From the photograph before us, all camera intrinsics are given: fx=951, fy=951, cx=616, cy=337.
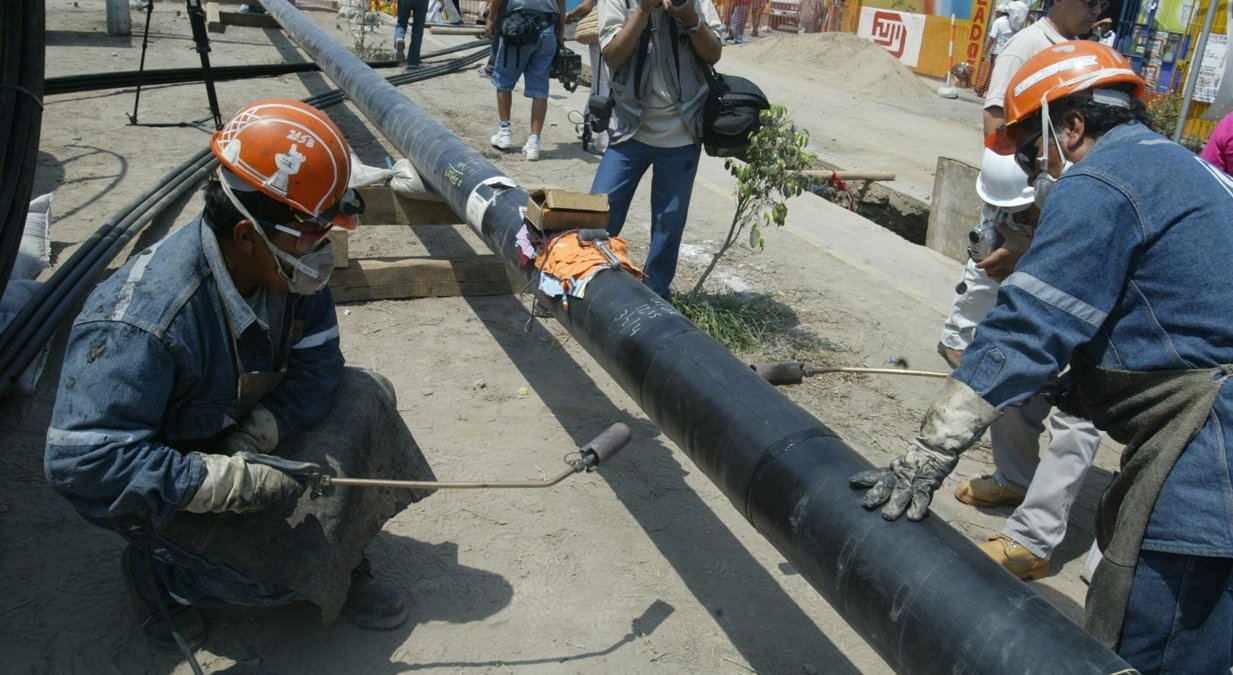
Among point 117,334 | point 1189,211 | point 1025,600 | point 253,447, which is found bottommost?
point 253,447

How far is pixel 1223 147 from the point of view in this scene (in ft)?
13.6

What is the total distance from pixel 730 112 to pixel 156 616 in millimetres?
3299

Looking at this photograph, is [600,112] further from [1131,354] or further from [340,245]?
[1131,354]

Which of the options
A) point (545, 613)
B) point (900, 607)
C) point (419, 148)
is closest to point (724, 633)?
point (545, 613)

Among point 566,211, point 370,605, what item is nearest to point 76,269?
point 566,211

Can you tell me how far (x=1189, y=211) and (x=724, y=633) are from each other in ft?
5.95

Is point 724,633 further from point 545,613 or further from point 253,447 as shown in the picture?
point 253,447

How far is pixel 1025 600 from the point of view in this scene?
199 centimetres

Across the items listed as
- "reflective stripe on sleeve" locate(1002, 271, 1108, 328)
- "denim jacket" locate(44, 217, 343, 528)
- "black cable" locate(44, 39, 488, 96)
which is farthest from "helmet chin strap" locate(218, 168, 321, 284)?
"black cable" locate(44, 39, 488, 96)

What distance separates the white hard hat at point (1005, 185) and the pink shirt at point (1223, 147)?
1.22 metres

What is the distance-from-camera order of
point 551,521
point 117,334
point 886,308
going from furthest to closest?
point 886,308 → point 551,521 → point 117,334

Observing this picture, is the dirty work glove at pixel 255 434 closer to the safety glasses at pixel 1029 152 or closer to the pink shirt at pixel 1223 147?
the safety glasses at pixel 1029 152

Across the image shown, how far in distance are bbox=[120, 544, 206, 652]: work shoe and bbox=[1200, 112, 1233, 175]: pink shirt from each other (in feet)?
14.3

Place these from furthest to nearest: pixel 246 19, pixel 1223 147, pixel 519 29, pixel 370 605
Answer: pixel 246 19 < pixel 519 29 < pixel 1223 147 < pixel 370 605
